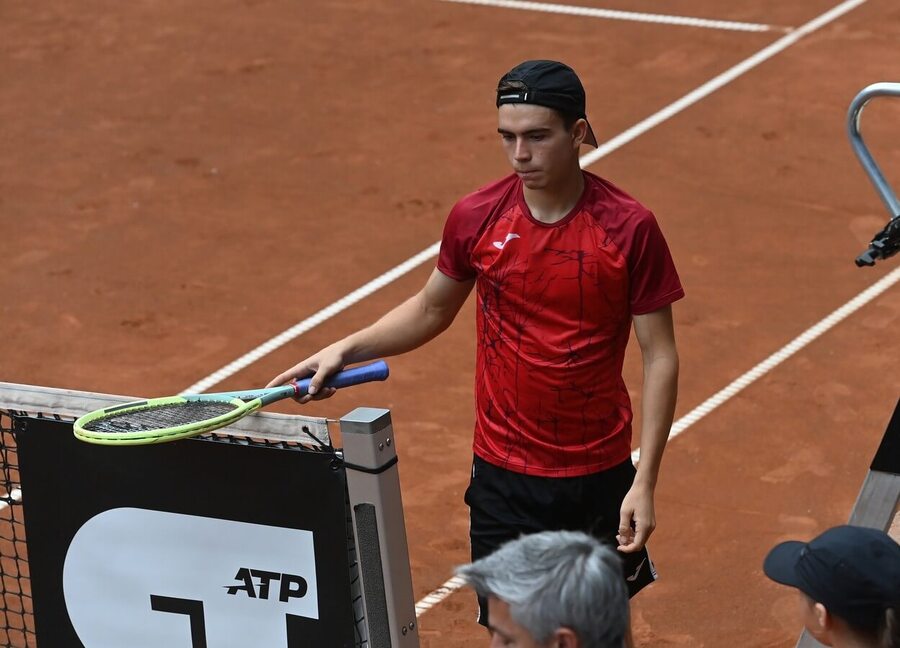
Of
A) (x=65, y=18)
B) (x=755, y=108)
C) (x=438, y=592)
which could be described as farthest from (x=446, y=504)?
(x=65, y=18)

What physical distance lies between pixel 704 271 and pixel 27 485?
575 cm

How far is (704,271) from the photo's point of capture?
9.46 metres

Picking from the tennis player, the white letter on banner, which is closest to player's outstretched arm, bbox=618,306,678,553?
the tennis player

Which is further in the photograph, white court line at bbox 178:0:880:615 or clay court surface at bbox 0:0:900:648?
white court line at bbox 178:0:880:615

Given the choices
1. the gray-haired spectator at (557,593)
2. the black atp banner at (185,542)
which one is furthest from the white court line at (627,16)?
the gray-haired spectator at (557,593)

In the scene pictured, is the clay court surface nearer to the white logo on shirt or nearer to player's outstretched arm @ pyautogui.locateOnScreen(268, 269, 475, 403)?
player's outstretched arm @ pyautogui.locateOnScreen(268, 269, 475, 403)

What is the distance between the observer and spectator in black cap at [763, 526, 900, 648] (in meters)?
3.29

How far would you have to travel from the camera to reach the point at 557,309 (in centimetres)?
439

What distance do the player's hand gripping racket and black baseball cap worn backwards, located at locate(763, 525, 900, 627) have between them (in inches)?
54.8

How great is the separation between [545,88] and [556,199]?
0.34 meters

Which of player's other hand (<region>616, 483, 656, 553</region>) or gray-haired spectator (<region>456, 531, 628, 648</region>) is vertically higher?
gray-haired spectator (<region>456, 531, 628, 648</region>)

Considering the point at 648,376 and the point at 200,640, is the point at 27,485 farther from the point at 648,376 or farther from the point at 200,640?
the point at 648,376

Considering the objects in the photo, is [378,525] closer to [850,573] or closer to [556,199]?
[556,199]

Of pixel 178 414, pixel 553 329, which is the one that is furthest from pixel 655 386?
pixel 178 414
